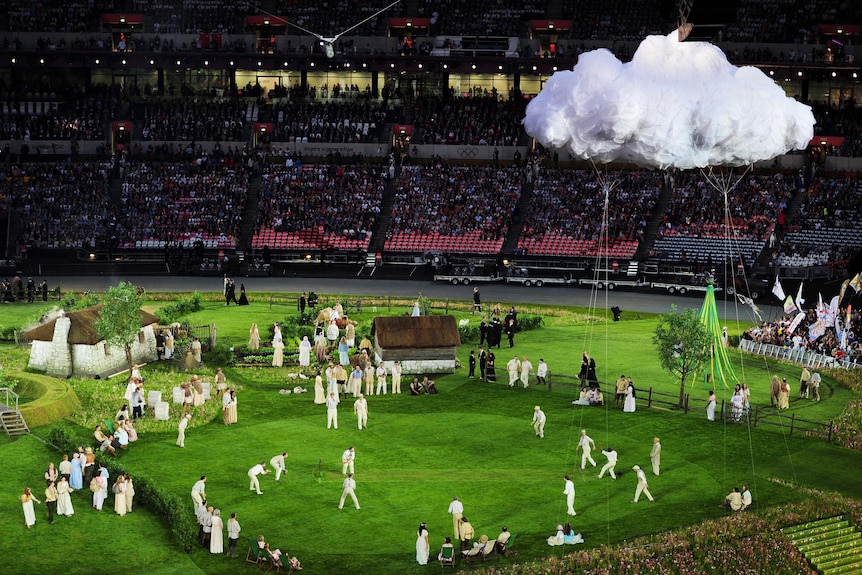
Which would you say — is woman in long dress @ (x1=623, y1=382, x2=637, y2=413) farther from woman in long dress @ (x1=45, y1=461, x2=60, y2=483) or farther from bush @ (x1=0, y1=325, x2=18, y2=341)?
bush @ (x1=0, y1=325, x2=18, y2=341)

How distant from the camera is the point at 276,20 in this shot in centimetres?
9412

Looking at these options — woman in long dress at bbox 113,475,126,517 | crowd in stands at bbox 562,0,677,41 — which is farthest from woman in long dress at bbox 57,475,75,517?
crowd in stands at bbox 562,0,677,41

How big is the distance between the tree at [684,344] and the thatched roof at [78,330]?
22502 millimetres

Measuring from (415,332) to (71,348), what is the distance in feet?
45.8

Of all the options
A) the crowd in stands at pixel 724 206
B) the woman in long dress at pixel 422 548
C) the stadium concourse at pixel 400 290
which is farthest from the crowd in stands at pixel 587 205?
the woman in long dress at pixel 422 548

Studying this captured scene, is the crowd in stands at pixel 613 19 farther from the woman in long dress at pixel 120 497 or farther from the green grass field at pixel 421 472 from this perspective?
the woman in long dress at pixel 120 497

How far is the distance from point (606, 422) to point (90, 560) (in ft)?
65.6

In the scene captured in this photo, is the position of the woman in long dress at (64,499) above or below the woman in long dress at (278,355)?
below

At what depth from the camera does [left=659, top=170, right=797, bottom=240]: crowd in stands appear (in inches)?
3231

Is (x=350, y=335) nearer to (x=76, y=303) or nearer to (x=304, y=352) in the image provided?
(x=304, y=352)

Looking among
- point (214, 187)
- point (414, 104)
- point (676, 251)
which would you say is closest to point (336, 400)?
point (676, 251)

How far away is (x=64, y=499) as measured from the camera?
3762cm

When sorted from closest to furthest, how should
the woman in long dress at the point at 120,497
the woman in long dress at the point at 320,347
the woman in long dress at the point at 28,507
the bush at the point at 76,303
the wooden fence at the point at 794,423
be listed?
1. the woman in long dress at the point at 28,507
2. the woman in long dress at the point at 120,497
3. the wooden fence at the point at 794,423
4. the woman in long dress at the point at 320,347
5. the bush at the point at 76,303

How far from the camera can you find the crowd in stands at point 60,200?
83938 mm
